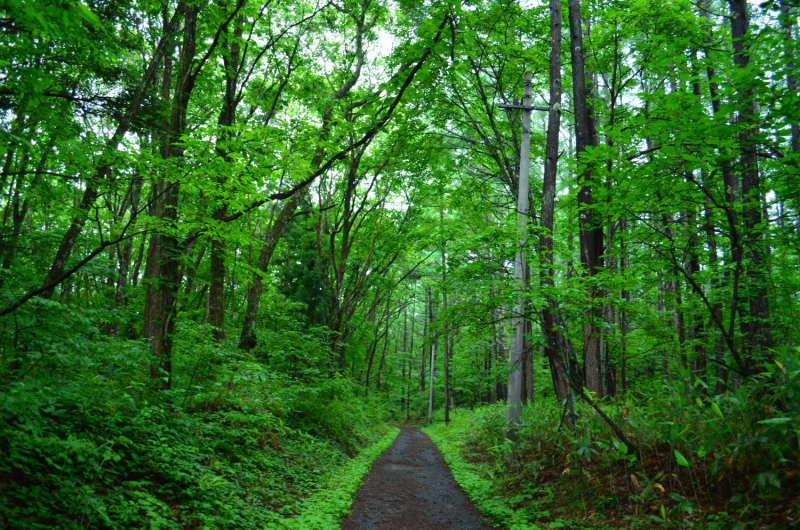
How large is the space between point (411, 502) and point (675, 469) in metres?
4.01

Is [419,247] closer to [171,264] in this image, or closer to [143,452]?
[171,264]

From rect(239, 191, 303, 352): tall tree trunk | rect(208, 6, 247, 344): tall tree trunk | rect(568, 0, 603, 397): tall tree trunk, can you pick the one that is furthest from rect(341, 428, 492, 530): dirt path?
rect(239, 191, 303, 352): tall tree trunk

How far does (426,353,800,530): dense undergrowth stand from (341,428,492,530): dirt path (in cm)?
41

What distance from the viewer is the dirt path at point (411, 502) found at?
5477mm

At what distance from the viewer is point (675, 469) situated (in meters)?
4.28

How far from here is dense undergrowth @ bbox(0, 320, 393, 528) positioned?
3262mm

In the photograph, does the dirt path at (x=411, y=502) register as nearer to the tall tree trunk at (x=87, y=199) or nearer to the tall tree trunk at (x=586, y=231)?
the tall tree trunk at (x=586, y=231)

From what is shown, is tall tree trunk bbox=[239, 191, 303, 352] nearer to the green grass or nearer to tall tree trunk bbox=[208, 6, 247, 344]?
tall tree trunk bbox=[208, 6, 247, 344]

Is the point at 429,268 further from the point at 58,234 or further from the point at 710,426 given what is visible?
the point at 710,426

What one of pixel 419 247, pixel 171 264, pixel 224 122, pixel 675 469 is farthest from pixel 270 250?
pixel 675 469

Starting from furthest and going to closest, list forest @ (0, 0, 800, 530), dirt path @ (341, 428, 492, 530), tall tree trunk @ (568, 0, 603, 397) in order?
1. tall tree trunk @ (568, 0, 603, 397)
2. dirt path @ (341, 428, 492, 530)
3. forest @ (0, 0, 800, 530)

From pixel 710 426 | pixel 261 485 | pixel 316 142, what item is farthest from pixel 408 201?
pixel 710 426

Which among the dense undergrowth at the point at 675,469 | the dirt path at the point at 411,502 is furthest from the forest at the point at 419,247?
the dirt path at the point at 411,502

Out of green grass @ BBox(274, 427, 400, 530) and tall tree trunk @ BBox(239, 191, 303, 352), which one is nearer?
green grass @ BBox(274, 427, 400, 530)
